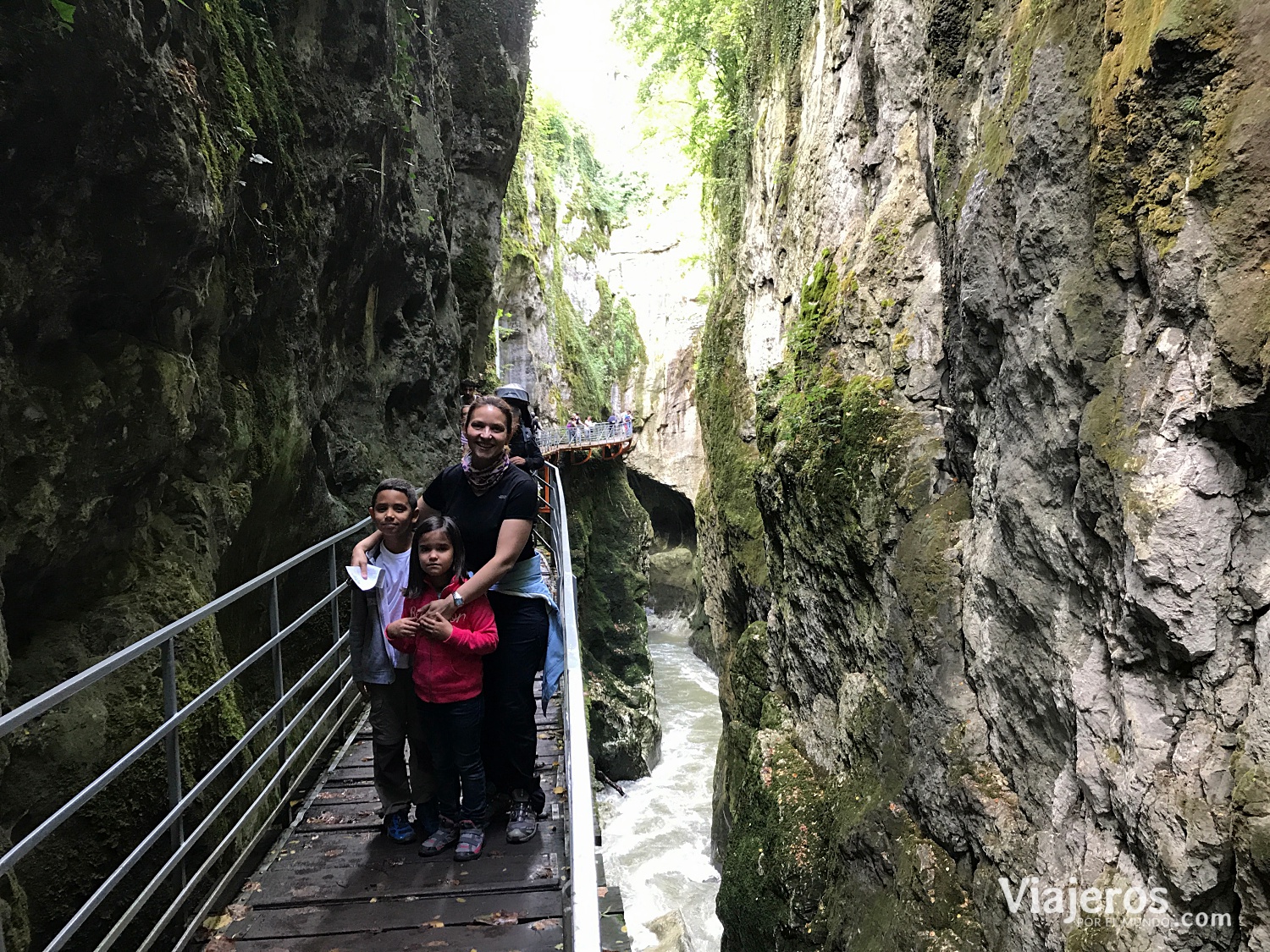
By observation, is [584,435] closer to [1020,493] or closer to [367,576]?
[1020,493]

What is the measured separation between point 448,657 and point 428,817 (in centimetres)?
86

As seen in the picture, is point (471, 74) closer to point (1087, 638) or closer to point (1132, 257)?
point (1132, 257)

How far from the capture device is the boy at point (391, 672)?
332 centimetres

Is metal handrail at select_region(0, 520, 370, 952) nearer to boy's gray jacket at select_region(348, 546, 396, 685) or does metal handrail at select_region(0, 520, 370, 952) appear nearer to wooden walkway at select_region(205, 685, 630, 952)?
wooden walkway at select_region(205, 685, 630, 952)

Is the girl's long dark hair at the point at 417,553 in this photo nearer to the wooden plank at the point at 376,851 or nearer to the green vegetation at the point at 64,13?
the wooden plank at the point at 376,851

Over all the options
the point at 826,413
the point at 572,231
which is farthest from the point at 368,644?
the point at 572,231

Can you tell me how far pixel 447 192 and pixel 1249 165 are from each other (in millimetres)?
8514

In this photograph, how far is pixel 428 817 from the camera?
341cm

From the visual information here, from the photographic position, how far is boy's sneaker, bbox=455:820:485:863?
3262 millimetres

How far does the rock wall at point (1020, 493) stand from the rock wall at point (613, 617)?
31.4 ft

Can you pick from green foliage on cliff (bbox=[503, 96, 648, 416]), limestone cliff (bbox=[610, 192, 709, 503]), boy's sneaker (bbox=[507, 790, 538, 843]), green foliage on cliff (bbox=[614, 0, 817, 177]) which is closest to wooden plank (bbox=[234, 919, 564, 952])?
boy's sneaker (bbox=[507, 790, 538, 843])

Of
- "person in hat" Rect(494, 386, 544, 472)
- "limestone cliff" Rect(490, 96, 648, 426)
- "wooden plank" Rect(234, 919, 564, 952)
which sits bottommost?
"wooden plank" Rect(234, 919, 564, 952)

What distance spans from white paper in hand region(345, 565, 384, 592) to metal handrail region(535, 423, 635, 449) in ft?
61.1

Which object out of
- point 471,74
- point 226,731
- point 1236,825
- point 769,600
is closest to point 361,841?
point 226,731
